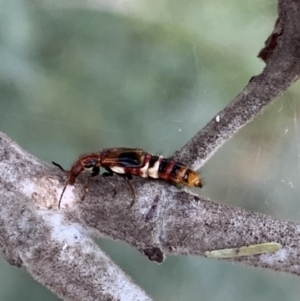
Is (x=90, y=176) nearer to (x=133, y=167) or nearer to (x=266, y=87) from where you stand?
(x=133, y=167)

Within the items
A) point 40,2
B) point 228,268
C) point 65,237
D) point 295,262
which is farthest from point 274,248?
point 40,2

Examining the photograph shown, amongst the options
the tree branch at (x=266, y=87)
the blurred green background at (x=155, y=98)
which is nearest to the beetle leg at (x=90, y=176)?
the tree branch at (x=266, y=87)

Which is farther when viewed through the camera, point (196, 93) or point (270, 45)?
point (196, 93)

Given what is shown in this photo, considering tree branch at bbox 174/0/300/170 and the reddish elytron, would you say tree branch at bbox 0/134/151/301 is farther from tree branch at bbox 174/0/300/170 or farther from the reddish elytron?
tree branch at bbox 174/0/300/170

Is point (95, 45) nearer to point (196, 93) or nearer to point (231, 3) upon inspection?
point (196, 93)

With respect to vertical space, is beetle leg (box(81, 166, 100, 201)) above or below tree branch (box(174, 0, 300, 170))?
below

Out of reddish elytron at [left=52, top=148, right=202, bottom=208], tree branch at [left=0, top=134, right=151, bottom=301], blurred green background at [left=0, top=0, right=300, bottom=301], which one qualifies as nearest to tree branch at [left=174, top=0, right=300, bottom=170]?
reddish elytron at [left=52, top=148, right=202, bottom=208]

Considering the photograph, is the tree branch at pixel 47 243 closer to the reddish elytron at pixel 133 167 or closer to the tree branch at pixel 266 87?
the reddish elytron at pixel 133 167
